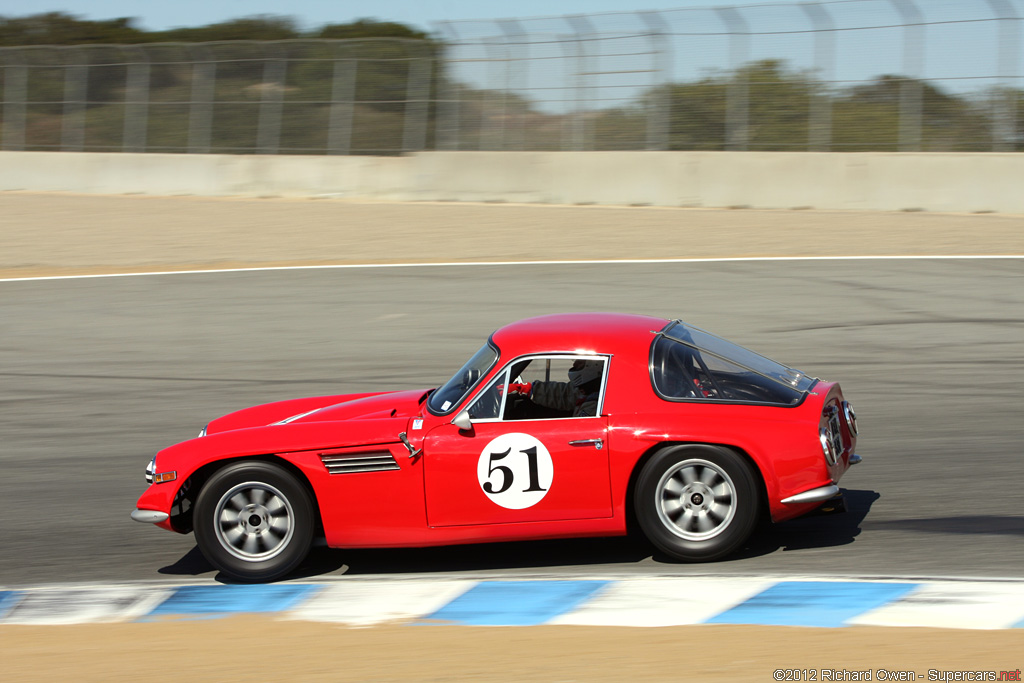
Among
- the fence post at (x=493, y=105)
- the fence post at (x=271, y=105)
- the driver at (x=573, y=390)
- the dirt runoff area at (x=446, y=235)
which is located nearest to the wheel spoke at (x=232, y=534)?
the driver at (x=573, y=390)

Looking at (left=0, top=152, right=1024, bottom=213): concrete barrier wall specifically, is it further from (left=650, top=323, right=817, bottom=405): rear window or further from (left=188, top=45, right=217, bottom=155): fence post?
(left=650, top=323, right=817, bottom=405): rear window

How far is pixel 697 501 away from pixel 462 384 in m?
1.37

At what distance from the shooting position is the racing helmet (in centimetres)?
574

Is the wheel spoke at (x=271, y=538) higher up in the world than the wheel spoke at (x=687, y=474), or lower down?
lower down

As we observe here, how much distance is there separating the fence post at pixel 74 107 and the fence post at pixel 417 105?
10309 mm

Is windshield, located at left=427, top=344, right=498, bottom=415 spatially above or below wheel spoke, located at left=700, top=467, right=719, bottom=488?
above

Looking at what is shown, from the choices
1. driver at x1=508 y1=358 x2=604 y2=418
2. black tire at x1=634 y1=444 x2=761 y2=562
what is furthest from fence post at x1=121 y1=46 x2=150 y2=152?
black tire at x1=634 y1=444 x2=761 y2=562

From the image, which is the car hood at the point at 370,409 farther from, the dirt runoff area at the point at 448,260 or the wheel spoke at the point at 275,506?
the dirt runoff area at the point at 448,260

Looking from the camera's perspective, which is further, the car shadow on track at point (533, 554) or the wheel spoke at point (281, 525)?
the car shadow on track at point (533, 554)

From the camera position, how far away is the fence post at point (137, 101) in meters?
30.2

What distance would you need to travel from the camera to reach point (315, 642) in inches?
191

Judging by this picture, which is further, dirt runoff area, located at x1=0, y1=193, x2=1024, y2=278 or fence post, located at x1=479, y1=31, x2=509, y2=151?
fence post, located at x1=479, y1=31, x2=509, y2=151

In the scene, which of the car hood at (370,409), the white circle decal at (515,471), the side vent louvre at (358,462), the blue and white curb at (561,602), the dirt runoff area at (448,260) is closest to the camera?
the dirt runoff area at (448,260)

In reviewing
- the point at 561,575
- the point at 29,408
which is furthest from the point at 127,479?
the point at 561,575
